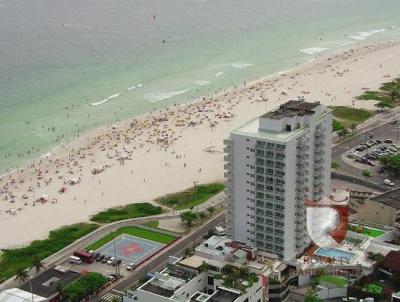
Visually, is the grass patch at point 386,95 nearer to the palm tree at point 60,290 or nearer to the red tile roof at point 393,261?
the red tile roof at point 393,261

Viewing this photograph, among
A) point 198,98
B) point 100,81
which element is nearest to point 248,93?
point 198,98

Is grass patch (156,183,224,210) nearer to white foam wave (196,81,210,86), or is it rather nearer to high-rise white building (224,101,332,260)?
high-rise white building (224,101,332,260)

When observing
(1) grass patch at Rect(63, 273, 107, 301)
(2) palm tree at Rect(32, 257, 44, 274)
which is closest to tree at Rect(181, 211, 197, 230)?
(1) grass patch at Rect(63, 273, 107, 301)

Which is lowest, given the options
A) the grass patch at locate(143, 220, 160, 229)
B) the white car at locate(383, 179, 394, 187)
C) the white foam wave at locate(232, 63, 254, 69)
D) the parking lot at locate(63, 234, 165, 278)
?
the parking lot at locate(63, 234, 165, 278)

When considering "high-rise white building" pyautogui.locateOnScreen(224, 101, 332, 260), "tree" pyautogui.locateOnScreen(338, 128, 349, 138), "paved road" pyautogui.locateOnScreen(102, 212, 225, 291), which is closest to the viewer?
"high-rise white building" pyautogui.locateOnScreen(224, 101, 332, 260)

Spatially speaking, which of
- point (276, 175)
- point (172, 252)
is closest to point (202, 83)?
point (172, 252)

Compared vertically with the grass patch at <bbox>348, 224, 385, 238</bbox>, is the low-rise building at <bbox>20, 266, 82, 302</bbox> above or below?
below
